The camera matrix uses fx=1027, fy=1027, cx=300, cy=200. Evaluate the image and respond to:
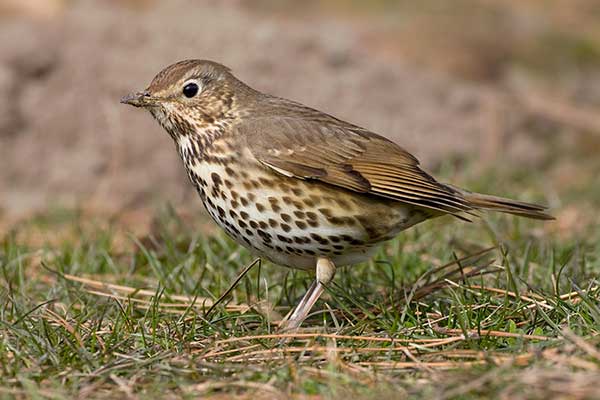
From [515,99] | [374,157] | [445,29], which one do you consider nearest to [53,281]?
[374,157]

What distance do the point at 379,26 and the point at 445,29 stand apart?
73 centimetres

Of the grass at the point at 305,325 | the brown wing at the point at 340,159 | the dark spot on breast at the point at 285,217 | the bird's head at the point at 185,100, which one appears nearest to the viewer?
the grass at the point at 305,325

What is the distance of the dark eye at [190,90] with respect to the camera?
5258 millimetres

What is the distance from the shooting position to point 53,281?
607 centimetres

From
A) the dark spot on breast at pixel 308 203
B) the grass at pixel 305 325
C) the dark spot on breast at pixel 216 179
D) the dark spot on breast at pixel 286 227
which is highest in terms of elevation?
the dark spot on breast at pixel 216 179

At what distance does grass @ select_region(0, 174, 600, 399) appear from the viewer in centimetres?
390

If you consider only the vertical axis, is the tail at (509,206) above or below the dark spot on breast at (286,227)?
above

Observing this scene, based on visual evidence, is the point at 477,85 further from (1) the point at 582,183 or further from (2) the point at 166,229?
(2) the point at 166,229

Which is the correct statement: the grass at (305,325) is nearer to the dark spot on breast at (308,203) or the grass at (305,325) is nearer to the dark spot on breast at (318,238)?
the dark spot on breast at (318,238)

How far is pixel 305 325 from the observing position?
16.9 ft

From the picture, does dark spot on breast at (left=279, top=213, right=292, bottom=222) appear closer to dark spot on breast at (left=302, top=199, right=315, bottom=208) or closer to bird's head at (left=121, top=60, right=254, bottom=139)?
dark spot on breast at (left=302, top=199, right=315, bottom=208)

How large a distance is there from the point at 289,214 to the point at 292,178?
21 cm

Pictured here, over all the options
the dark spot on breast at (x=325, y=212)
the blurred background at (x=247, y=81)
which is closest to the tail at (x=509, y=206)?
the dark spot on breast at (x=325, y=212)

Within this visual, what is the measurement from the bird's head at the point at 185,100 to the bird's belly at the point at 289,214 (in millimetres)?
280
